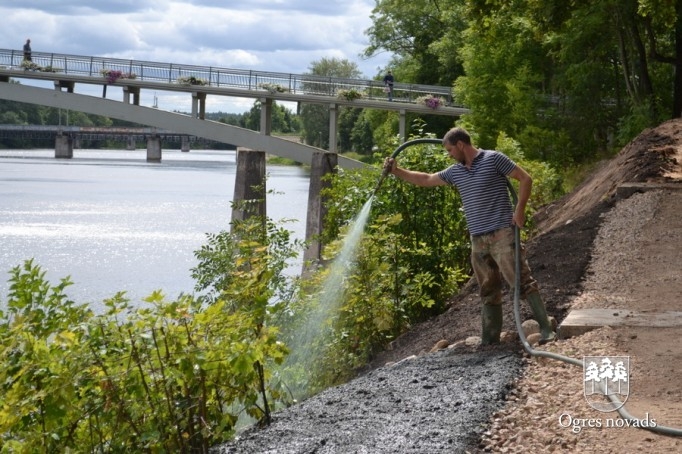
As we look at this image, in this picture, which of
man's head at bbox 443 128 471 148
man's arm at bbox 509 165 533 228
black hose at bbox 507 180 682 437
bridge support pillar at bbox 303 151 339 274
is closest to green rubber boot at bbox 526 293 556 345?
black hose at bbox 507 180 682 437

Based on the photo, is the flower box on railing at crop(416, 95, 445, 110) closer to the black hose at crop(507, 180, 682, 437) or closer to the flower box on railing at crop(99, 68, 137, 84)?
the flower box on railing at crop(99, 68, 137, 84)

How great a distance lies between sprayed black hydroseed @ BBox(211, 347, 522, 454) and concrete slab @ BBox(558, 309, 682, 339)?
0.45 m

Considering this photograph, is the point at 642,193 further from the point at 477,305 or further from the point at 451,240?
the point at 477,305

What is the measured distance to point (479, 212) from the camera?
24.9ft

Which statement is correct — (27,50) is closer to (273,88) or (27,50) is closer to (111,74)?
(111,74)

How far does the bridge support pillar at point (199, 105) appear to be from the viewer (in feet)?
136

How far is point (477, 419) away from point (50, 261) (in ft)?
78.3

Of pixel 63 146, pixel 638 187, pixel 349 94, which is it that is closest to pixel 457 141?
pixel 638 187

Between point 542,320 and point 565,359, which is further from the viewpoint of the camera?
point 542,320

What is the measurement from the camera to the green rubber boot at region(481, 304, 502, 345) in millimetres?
7758

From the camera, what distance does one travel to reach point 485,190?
24.6ft

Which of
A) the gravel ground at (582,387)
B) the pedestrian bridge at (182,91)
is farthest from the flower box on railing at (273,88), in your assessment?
the gravel ground at (582,387)

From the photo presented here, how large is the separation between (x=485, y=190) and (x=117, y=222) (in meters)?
Answer: 32.7

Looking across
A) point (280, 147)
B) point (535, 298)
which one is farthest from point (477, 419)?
point (280, 147)
